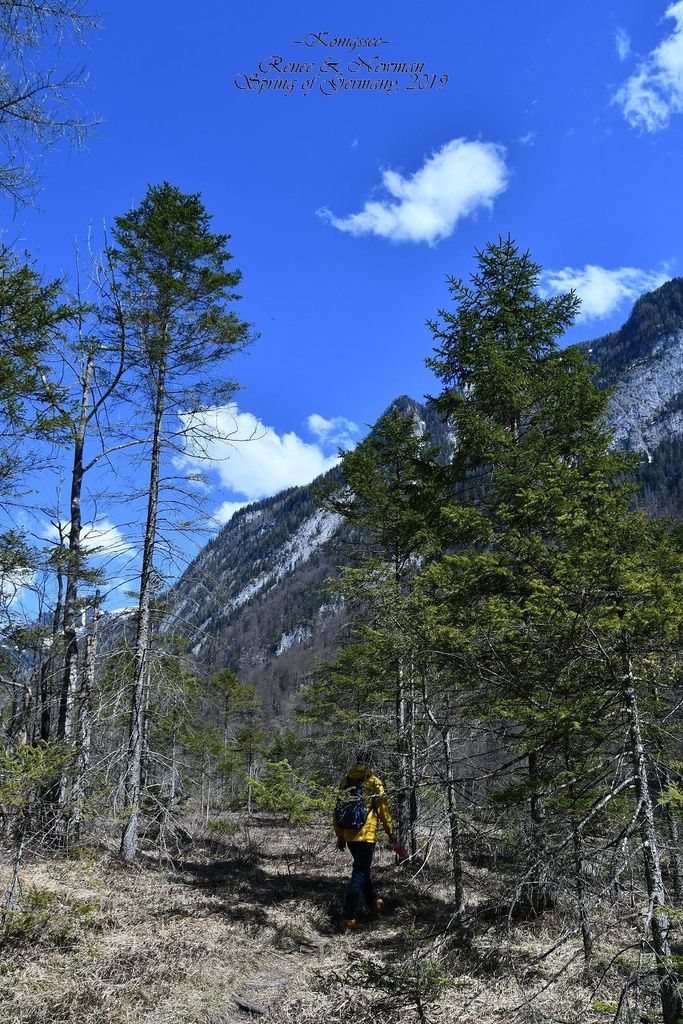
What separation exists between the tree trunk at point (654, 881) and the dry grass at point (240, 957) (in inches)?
21.6

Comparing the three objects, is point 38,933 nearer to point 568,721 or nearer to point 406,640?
point 406,640

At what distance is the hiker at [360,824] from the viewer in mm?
7309

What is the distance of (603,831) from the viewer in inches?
225

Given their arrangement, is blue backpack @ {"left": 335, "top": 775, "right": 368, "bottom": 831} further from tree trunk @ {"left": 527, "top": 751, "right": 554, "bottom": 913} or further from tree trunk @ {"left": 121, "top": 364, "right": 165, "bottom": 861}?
tree trunk @ {"left": 121, "top": 364, "right": 165, "bottom": 861}

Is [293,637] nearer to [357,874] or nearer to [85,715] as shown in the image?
[85,715]

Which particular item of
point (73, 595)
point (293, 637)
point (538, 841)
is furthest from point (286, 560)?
point (538, 841)

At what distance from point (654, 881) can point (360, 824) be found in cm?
461

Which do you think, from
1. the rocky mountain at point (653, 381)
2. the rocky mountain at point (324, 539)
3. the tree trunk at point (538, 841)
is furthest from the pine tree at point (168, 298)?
the rocky mountain at point (653, 381)

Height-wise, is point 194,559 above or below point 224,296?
below

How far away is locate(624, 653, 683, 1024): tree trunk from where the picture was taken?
3303 millimetres

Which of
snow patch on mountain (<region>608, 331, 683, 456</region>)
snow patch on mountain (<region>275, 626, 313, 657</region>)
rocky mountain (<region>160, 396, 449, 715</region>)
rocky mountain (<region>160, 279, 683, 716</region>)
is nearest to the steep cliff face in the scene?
snow patch on mountain (<region>608, 331, 683, 456</region>)

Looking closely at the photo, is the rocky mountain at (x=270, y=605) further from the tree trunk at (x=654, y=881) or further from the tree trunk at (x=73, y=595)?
the tree trunk at (x=654, y=881)

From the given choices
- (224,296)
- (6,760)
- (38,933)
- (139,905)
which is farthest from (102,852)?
(224,296)

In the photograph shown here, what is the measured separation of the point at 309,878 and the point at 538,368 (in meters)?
10.2
